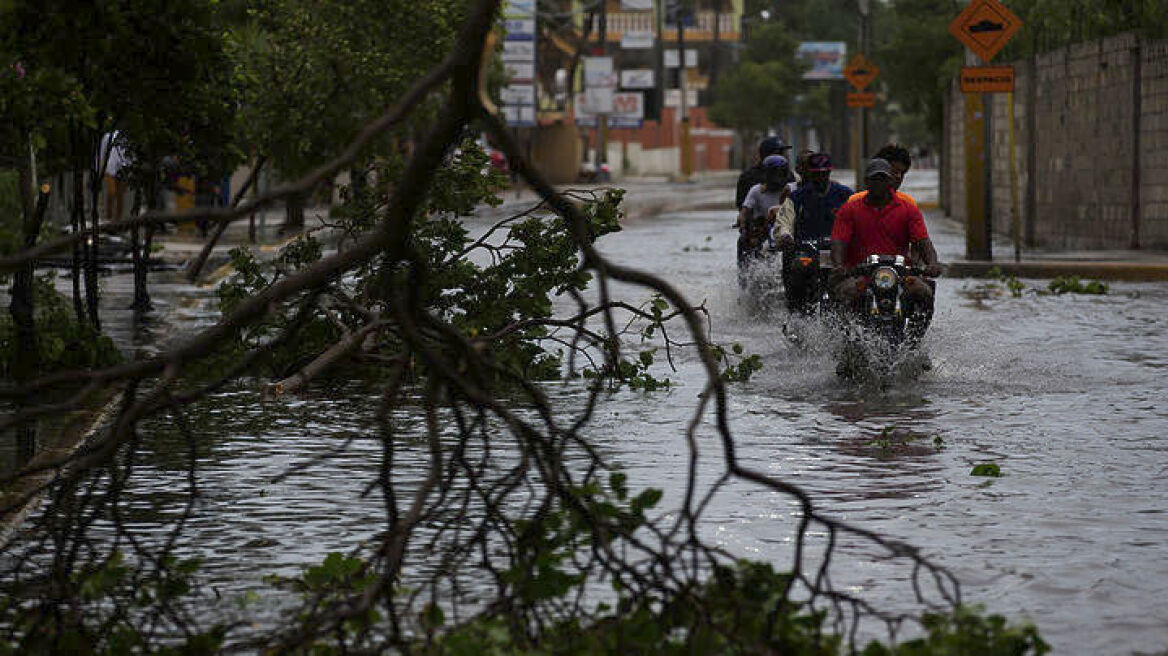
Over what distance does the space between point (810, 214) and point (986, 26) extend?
10264 millimetres

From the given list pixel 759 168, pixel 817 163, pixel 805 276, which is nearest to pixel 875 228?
pixel 817 163

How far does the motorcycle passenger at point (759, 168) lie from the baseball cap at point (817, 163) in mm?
3206

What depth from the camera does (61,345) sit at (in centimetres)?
1502

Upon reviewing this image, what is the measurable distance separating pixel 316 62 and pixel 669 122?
93.1m

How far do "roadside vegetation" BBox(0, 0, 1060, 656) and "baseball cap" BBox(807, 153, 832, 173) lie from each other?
1891 mm

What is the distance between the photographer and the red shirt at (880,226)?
15008 millimetres

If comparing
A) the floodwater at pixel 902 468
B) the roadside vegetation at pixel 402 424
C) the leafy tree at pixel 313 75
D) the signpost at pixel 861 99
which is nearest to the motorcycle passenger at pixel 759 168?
the roadside vegetation at pixel 402 424

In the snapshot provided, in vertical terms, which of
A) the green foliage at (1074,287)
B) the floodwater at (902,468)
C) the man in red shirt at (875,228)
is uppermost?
the man in red shirt at (875,228)

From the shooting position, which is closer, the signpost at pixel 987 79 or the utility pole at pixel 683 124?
the signpost at pixel 987 79

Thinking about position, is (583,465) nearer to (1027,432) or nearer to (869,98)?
(1027,432)

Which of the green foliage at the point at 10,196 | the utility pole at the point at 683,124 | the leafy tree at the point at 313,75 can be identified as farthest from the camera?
the utility pole at the point at 683,124

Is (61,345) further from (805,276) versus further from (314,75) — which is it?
(314,75)

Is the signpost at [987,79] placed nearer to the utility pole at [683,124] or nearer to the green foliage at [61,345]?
the green foliage at [61,345]

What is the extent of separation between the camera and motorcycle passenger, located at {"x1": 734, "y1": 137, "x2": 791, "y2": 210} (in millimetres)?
20906
